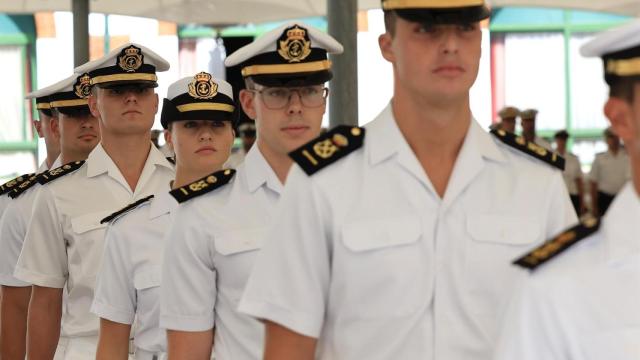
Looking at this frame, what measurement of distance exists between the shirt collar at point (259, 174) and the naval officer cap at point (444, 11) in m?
1.30

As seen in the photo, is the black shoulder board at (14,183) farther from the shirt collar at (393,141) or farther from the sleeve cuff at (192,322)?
the shirt collar at (393,141)

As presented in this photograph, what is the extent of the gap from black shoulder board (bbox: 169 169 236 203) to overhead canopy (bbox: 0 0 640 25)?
9.97 meters

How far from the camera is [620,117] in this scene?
8.48ft

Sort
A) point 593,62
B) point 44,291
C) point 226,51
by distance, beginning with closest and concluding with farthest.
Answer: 1. point 44,291
2. point 226,51
3. point 593,62

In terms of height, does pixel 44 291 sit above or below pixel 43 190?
below

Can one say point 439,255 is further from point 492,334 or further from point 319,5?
point 319,5

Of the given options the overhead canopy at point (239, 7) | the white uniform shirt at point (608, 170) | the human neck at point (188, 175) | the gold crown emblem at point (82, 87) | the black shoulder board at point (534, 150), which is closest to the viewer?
the black shoulder board at point (534, 150)

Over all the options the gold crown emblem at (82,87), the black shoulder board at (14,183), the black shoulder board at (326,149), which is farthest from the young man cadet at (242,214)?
the black shoulder board at (14,183)

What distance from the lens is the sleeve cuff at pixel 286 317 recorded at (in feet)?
10.1

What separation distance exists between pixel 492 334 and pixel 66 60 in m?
20.0

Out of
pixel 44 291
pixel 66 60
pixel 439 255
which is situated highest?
pixel 66 60

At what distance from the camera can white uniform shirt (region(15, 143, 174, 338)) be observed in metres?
5.80

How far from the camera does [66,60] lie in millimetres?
22359

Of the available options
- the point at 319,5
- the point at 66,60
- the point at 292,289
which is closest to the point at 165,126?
the point at 292,289
